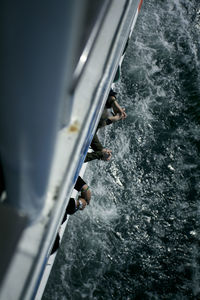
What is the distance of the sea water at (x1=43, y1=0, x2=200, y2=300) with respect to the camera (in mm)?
4230

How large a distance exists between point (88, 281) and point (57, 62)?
395cm

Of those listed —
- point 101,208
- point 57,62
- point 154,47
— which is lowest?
point 101,208

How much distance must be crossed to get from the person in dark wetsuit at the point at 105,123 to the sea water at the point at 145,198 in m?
0.73

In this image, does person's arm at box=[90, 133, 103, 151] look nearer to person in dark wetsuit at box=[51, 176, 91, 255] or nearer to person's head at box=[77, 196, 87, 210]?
person in dark wetsuit at box=[51, 176, 91, 255]

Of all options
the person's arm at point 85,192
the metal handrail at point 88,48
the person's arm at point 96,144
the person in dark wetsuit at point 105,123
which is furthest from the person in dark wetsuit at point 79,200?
the metal handrail at point 88,48

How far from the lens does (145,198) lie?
4.79m

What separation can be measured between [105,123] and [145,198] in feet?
4.67

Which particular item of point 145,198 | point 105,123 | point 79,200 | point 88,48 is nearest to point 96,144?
point 105,123

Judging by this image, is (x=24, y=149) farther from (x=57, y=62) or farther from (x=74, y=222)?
(x=74, y=222)

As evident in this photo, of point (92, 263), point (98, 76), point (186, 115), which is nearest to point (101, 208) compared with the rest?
point (92, 263)

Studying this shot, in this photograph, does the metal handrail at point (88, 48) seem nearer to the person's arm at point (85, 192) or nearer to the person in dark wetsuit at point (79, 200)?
the person in dark wetsuit at point (79, 200)

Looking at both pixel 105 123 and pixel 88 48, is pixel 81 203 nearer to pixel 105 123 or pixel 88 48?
pixel 105 123

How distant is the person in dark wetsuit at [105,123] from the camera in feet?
13.1

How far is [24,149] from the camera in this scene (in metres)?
1.09
